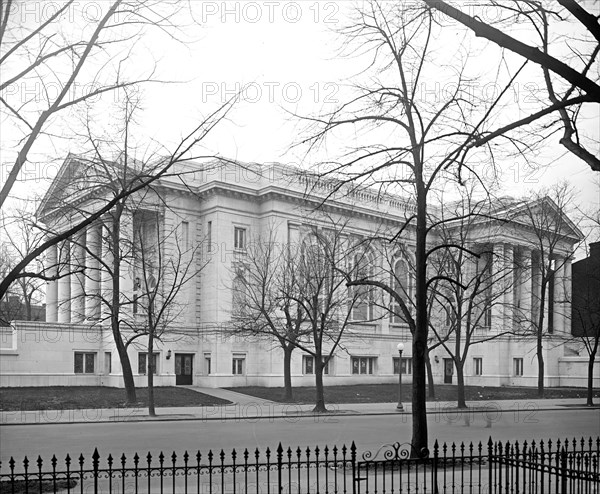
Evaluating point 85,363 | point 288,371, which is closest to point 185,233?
point 85,363

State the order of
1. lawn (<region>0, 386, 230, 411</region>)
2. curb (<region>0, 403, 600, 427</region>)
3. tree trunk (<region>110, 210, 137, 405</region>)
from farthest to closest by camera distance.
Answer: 1. lawn (<region>0, 386, 230, 411</region>)
2. tree trunk (<region>110, 210, 137, 405</region>)
3. curb (<region>0, 403, 600, 427</region>)

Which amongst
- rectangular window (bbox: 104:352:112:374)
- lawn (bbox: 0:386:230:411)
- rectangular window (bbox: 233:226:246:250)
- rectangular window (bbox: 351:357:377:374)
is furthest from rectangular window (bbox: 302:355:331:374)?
rectangular window (bbox: 104:352:112:374)

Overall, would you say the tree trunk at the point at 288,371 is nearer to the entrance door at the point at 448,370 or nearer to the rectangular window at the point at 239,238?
the rectangular window at the point at 239,238

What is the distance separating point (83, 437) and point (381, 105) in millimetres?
Result: 13727

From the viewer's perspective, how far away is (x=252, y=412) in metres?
31.6

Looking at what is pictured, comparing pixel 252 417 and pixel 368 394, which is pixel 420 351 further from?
pixel 368 394

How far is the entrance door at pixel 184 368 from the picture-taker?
47594 mm

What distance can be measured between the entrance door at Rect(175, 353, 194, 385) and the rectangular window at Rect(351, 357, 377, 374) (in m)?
13.7

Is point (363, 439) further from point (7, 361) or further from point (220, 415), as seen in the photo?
point (7, 361)

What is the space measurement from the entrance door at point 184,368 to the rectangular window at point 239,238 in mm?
8288

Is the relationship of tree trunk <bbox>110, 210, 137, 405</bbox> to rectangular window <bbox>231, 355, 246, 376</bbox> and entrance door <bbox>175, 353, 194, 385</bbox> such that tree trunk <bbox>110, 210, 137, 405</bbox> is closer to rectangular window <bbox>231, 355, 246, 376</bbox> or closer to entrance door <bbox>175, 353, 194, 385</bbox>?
entrance door <bbox>175, 353, 194, 385</bbox>

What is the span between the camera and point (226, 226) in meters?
48.6

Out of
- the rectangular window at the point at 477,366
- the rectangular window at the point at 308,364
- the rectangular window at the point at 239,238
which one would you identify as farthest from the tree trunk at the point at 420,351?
the rectangular window at the point at 477,366

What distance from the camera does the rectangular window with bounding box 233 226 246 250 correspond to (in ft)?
162
